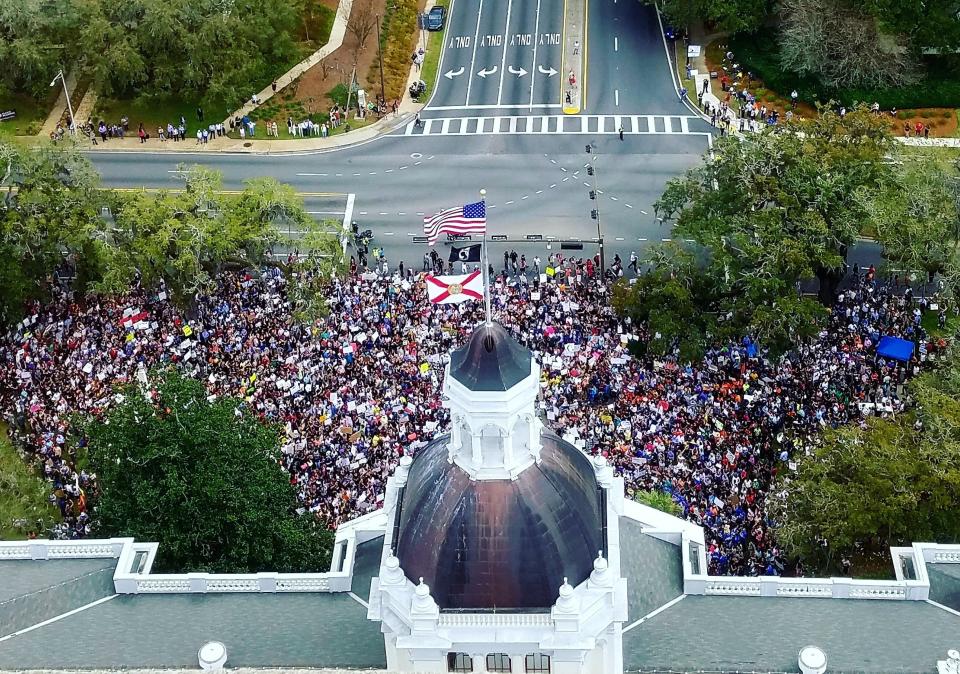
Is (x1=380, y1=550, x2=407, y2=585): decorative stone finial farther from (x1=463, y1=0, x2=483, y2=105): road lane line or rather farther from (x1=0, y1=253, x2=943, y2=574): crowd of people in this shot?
(x1=463, y1=0, x2=483, y2=105): road lane line

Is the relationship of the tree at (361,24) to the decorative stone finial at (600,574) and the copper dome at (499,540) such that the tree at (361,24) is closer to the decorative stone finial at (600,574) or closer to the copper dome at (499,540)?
the copper dome at (499,540)

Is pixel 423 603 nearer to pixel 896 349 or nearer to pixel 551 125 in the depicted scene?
pixel 896 349

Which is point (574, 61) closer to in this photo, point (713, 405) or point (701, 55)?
point (701, 55)

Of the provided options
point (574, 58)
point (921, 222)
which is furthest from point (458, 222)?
point (574, 58)

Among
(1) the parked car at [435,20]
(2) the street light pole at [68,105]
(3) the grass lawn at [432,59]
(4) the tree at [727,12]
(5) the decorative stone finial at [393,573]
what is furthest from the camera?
(1) the parked car at [435,20]

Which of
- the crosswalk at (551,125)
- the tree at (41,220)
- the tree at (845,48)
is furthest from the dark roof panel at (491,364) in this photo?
the tree at (845,48)

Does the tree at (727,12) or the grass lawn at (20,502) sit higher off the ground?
the tree at (727,12)
